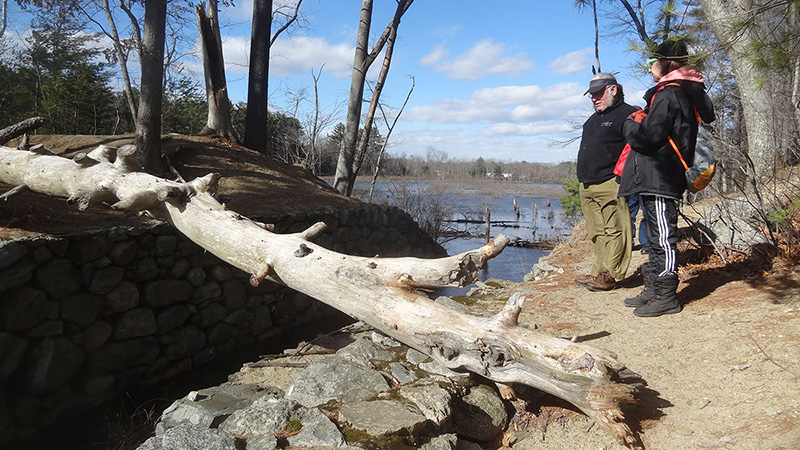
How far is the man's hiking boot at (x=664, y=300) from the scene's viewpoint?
147 inches

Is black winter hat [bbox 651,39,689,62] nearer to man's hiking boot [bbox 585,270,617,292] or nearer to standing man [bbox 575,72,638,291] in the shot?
standing man [bbox 575,72,638,291]

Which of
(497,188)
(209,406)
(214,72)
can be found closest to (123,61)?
(214,72)

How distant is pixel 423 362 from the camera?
3500 mm

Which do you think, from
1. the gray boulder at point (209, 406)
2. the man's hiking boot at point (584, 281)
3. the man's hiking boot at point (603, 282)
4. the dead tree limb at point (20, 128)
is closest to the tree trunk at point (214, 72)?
the dead tree limb at point (20, 128)

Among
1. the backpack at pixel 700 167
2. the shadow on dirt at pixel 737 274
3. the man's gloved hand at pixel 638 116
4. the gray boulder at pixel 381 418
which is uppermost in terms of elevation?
the man's gloved hand at pixel 638 116

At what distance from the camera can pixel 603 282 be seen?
468cm

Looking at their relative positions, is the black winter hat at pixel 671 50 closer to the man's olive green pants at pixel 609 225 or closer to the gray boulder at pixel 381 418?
the man's olive green pants at pixel 609 225

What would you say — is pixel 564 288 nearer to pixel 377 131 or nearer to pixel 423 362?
pixel 423 362

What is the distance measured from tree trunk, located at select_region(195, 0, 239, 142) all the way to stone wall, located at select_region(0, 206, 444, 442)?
4.14 meters

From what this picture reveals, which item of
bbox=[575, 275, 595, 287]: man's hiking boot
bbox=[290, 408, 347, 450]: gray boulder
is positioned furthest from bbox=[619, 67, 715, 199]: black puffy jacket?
bbox=[290, 408, 347, 450]: gray boulder

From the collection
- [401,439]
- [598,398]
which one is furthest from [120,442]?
[598,398]

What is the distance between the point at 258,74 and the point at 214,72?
943mm

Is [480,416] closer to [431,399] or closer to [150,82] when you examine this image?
[431,399]

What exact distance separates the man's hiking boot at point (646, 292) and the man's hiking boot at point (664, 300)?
0.08 metres
